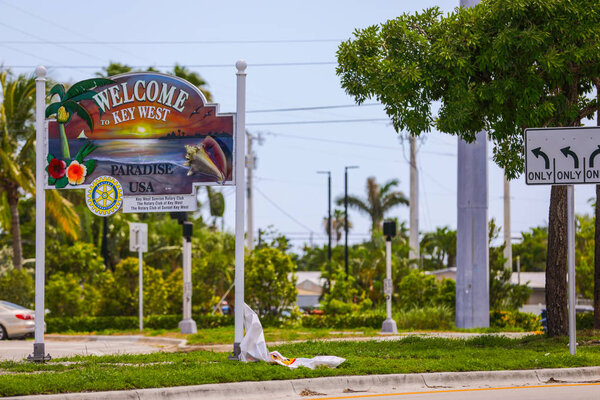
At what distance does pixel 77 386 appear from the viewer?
10266 mm

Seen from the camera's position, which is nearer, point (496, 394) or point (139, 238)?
point (496, 394)

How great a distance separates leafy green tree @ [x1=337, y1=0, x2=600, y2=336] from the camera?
1524 cm

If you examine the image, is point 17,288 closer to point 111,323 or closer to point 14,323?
point 111,323

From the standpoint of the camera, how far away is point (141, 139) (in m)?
14.6

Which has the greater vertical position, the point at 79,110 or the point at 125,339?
the point at 79,110

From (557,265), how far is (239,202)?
6.94m

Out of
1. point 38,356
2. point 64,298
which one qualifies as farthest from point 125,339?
point 38,356

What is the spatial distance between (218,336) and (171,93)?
960cm

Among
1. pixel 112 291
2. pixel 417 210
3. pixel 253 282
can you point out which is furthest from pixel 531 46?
pixel 417 210

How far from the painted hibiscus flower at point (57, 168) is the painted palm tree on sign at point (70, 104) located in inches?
5.5

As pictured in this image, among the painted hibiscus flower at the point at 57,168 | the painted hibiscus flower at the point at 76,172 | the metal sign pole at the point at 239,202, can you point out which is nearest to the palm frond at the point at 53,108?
the painted hibiscus flower at the point at 57,168

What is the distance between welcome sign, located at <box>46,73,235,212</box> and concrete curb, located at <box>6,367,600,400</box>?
172 inches

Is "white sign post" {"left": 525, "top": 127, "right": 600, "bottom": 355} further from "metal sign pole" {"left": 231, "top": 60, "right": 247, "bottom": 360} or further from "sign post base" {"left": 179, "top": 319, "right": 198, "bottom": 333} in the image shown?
"sign post base" {"left": 179, "top": 319, "right": 198, "bottom": 333}

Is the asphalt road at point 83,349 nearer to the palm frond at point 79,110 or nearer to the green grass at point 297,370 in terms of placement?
the green grass at point 297,370
